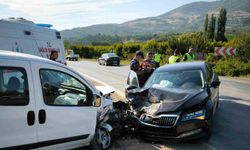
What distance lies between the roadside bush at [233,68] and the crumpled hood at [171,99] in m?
14.7

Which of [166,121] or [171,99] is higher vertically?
[171,99]

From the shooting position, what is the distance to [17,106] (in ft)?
14.0

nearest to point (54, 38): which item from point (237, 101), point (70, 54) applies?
point (237, 101)

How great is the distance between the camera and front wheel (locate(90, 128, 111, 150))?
5843 mm

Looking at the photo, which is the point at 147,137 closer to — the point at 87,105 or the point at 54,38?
the point at 87,105

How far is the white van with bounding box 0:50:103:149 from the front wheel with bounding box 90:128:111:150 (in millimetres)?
425

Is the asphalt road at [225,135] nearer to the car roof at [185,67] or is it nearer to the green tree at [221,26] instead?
the car roof at [185,67]

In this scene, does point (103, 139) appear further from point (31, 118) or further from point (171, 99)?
point (31, 118)

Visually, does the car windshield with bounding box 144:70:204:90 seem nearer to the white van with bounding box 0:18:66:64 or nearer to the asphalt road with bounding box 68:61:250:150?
the asphalt road with bounding box 68:61:250:150

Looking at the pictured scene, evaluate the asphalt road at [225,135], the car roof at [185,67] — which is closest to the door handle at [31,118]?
the asphalt road at [225,135]

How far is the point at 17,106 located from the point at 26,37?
15.0ft

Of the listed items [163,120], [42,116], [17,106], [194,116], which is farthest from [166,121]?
[17,106]

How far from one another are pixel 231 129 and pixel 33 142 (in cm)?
471

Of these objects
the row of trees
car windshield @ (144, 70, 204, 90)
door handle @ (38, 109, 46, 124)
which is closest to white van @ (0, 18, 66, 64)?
car windshield @ (144, 70, 204, 90)
